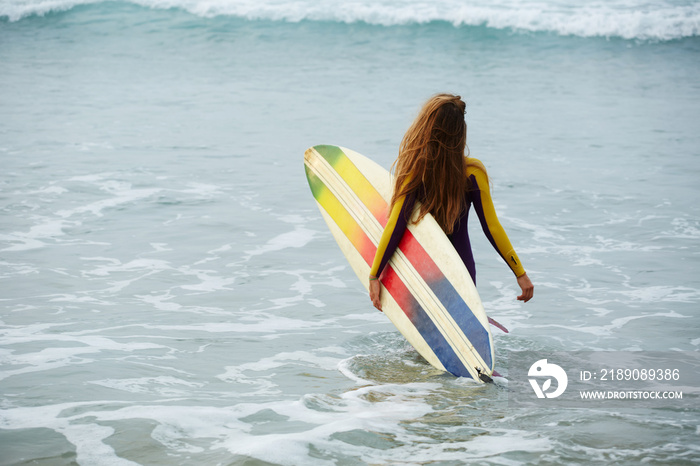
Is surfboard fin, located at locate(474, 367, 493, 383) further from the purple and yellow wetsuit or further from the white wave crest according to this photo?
the white wave crest

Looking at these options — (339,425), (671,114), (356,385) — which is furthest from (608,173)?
(339,425)

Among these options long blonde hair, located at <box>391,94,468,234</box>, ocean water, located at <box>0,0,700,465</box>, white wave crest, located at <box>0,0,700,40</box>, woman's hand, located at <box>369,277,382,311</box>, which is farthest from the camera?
white wave crest, located at <box>0,0,700,40</box>

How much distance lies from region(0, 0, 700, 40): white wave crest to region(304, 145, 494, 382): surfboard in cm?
1639

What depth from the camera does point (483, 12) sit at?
19.3 meters

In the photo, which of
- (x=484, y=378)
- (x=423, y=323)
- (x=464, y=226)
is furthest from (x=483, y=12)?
(x=484, y=378)

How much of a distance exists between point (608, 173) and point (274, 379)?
579 centimetres

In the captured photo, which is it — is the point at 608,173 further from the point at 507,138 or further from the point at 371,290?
the point at 371,290

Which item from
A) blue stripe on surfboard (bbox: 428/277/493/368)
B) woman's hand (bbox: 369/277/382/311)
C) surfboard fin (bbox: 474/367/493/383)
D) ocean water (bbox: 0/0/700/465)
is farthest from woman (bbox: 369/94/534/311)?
ocean water (bbox: 0/0/700/465)

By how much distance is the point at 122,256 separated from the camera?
211 inches

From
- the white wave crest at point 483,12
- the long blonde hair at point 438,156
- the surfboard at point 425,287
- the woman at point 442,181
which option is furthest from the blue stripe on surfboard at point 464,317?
the white wave crest at point 483,12

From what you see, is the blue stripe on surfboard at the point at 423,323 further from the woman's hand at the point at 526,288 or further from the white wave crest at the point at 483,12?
the white wave crest at the point at 483,12

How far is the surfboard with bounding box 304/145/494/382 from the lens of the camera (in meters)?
3.31

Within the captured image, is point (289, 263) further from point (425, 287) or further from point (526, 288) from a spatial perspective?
point (526, 288)

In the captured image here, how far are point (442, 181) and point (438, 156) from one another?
4.7 inches
